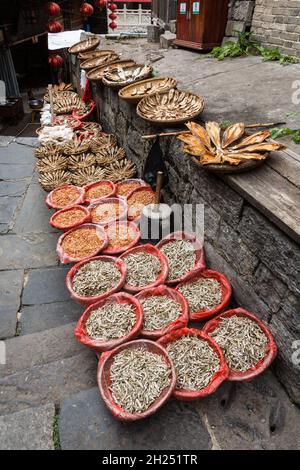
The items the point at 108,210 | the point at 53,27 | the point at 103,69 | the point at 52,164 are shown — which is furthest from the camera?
the point at 53,27

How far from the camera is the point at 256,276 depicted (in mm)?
3592

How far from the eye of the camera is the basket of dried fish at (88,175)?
6.66 metres

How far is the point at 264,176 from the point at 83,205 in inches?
145

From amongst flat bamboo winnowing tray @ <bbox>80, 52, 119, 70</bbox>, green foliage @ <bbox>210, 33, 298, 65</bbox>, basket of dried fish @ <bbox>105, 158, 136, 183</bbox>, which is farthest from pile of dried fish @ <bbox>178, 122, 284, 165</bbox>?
flat bamboo winnowing tray @ <bbox>80, 52, 119, 70</bbox>

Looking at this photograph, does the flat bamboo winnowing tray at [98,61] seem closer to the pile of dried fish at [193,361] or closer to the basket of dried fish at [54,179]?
the basket of dried fish at [54,179]

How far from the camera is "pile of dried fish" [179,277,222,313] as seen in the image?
13.0 feet

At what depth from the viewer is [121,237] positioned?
5.10m

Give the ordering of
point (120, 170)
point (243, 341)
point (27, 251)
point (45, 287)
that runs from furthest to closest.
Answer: point (120, 170)
point (27, 251)
point (45, 287)
point (243, 341)

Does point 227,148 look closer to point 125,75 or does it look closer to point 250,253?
point 250,253

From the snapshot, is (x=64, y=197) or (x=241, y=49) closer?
(x=64, y=197)

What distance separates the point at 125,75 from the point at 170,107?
2.68 meters

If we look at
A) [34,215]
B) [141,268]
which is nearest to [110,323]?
[141,268]

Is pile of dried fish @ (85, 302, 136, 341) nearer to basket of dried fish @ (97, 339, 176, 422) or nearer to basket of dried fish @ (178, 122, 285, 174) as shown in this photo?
basket of dried fish @ (97, 339, 176, 422)

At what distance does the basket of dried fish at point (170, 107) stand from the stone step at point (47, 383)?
3.62 m
